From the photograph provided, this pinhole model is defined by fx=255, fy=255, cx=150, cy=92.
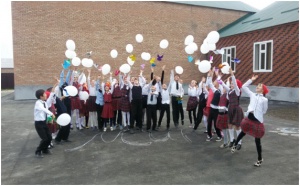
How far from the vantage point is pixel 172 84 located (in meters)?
8.07

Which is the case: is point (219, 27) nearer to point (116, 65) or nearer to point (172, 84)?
point (116, 65)

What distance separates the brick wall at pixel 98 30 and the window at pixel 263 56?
18.6ft

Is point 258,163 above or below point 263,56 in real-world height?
below

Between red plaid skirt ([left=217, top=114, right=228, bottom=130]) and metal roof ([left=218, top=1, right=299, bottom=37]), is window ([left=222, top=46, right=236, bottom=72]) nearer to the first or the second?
metal roof ([left=218, top=1, right=299, bottom=37])

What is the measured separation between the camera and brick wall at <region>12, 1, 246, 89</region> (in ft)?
55.3

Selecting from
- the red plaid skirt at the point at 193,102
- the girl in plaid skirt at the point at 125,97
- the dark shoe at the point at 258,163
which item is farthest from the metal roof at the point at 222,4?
the dark shoe at the point at 258,163

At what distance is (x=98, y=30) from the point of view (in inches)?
722

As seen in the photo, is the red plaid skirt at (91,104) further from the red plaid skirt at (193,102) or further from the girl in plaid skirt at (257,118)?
the girl in plaid skirt at (257,118)

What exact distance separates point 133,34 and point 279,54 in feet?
33.0

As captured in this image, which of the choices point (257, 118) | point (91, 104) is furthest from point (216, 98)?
point (91, 104)

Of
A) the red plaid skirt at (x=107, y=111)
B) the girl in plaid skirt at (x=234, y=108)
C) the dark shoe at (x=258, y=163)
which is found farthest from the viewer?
the red plaid skirt at (x=107, y=111)

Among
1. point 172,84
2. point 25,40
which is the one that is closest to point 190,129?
point 172,84

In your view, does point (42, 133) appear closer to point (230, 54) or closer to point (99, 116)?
point (99, 116)

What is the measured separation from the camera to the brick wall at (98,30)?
55.3 ft
